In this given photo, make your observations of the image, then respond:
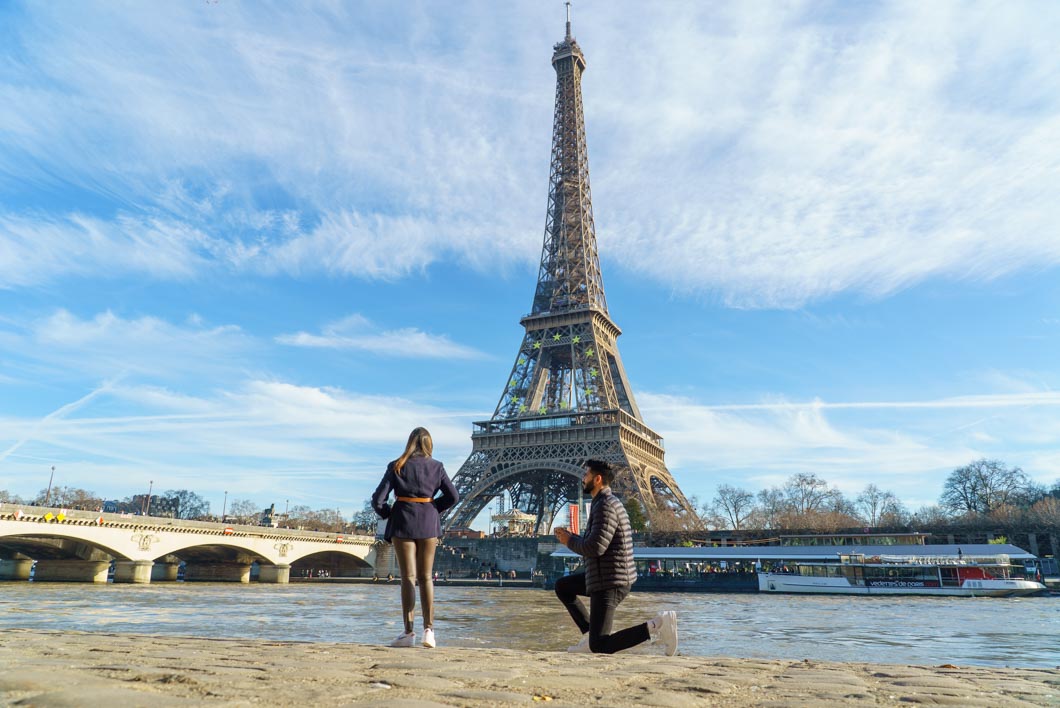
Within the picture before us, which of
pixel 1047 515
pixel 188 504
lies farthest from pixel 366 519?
pixel 1047 515

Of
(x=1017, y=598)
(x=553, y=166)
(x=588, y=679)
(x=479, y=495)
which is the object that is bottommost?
(x=1017, y=598)

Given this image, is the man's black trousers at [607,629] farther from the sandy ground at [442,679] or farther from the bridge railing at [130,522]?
the bridge railing at [130,522]

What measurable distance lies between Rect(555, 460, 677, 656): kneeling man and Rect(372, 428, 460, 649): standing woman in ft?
4.35

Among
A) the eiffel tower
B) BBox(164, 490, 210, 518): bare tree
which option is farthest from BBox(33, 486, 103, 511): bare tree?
the eiffel tower

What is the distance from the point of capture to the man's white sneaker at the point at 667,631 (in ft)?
22.1

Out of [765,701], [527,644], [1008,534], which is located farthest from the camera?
[1008,534]

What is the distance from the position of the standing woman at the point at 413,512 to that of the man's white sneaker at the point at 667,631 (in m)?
2.19

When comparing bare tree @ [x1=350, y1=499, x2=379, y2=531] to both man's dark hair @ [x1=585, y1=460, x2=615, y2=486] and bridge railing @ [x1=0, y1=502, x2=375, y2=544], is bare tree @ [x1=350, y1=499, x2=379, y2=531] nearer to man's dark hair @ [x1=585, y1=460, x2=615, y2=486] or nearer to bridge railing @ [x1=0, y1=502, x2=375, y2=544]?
bridge railing @ [x1=0, y1=502, x2=375, y2=544]

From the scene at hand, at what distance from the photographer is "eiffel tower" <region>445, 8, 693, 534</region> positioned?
6222 cm

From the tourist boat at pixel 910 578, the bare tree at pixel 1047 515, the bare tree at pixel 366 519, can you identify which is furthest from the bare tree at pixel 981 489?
the bare tree at pixel 366 519

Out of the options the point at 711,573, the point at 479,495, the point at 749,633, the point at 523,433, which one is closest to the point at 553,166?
the point at 523,433

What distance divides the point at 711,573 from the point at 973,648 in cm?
3704

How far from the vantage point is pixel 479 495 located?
63188 millimetres

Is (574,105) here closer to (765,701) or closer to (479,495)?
(479,495)
